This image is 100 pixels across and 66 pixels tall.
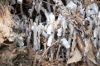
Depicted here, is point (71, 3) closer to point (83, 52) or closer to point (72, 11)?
point (72, 11)

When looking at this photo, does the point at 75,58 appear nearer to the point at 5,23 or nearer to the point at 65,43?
the point at 65,43

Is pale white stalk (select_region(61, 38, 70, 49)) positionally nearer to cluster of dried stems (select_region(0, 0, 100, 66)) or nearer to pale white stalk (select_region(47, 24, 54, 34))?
cluster of dried stems (select_region(0, 0, 100, 66))

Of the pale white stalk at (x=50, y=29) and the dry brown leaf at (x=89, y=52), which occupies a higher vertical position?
the pale white stalk at (x=50, y=29)

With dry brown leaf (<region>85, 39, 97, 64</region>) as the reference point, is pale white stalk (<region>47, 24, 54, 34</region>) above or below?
above

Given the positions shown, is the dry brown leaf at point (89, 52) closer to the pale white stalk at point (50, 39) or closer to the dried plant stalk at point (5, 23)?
the pale white stalk at point (50, 39)

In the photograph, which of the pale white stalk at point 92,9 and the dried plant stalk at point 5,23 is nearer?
the dried plant stalk at point 5,23

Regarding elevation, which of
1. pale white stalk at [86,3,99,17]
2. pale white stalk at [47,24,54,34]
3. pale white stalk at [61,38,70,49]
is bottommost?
pale white stalk at [61,38,70,49]

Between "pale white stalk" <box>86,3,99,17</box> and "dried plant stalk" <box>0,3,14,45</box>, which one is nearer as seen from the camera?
"dried plant stalk" <box>0,3,14,45</box>

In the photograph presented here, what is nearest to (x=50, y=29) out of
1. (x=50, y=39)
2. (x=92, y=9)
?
(x=50, y=39)

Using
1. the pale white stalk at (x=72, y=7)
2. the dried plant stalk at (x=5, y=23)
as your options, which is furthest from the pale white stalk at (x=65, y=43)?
the dried plant stalk at (x=5, y=23)

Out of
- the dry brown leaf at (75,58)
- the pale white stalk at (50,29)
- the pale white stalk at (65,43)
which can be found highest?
the pale white stalk at (50,29)

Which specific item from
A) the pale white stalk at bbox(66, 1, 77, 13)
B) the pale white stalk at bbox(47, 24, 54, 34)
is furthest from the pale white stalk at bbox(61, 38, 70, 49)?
the pale white stalk at bbox(66, 1, 77, 13)
